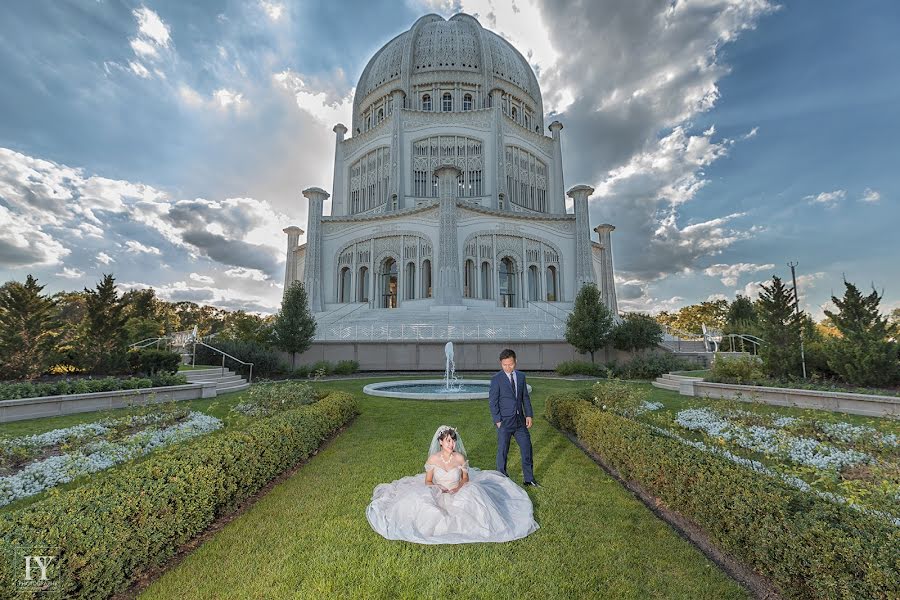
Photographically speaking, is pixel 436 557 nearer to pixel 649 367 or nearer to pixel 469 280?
pixel 649 367

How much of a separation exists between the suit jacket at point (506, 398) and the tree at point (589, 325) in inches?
594

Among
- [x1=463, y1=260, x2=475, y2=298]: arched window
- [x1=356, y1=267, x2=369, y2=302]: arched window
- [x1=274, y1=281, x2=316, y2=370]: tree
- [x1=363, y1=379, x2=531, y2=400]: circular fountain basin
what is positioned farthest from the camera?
[x1=356, y1=267, x2=369, y2=302]: arched window

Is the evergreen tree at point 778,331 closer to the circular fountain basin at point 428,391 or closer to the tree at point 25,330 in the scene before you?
the circular fountain basin at point 428,391

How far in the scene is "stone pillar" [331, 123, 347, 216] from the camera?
39.8 metres

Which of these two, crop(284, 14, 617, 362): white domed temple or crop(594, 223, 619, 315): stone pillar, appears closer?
crop(284, 14, 617, 362): white domed temple

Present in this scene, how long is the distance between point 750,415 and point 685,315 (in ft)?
203

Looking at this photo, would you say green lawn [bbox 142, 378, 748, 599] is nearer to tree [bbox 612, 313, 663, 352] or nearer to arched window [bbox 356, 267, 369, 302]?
tree [bbox 612, 313, 663, 352]

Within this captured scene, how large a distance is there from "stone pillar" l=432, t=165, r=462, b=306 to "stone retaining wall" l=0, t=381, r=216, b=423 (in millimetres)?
18269

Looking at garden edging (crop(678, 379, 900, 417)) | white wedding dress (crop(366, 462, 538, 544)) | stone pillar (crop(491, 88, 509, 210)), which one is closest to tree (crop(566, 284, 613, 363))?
garden edging (crop(678, 379, 900, 417))

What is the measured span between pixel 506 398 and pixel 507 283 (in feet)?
92.5

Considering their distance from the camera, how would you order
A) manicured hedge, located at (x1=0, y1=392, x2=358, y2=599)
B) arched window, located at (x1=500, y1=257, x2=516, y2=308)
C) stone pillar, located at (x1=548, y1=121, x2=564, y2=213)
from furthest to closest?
1. stone pillar, located at (x1=548, y1=121, x2=564, y2=213)
2. arched window, located at (x1=500, y1=257, x2=516, y2=308)
3. manicured hedge, located at (x1=0, y1=392, x2=358, y2=599)

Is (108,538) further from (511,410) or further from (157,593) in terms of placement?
(511,410)

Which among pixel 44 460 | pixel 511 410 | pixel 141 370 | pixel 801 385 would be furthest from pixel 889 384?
pixel 141 370

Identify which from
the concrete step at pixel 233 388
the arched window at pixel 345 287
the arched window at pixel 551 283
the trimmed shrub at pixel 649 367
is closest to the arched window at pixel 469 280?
the arched window at pixel 551 283
